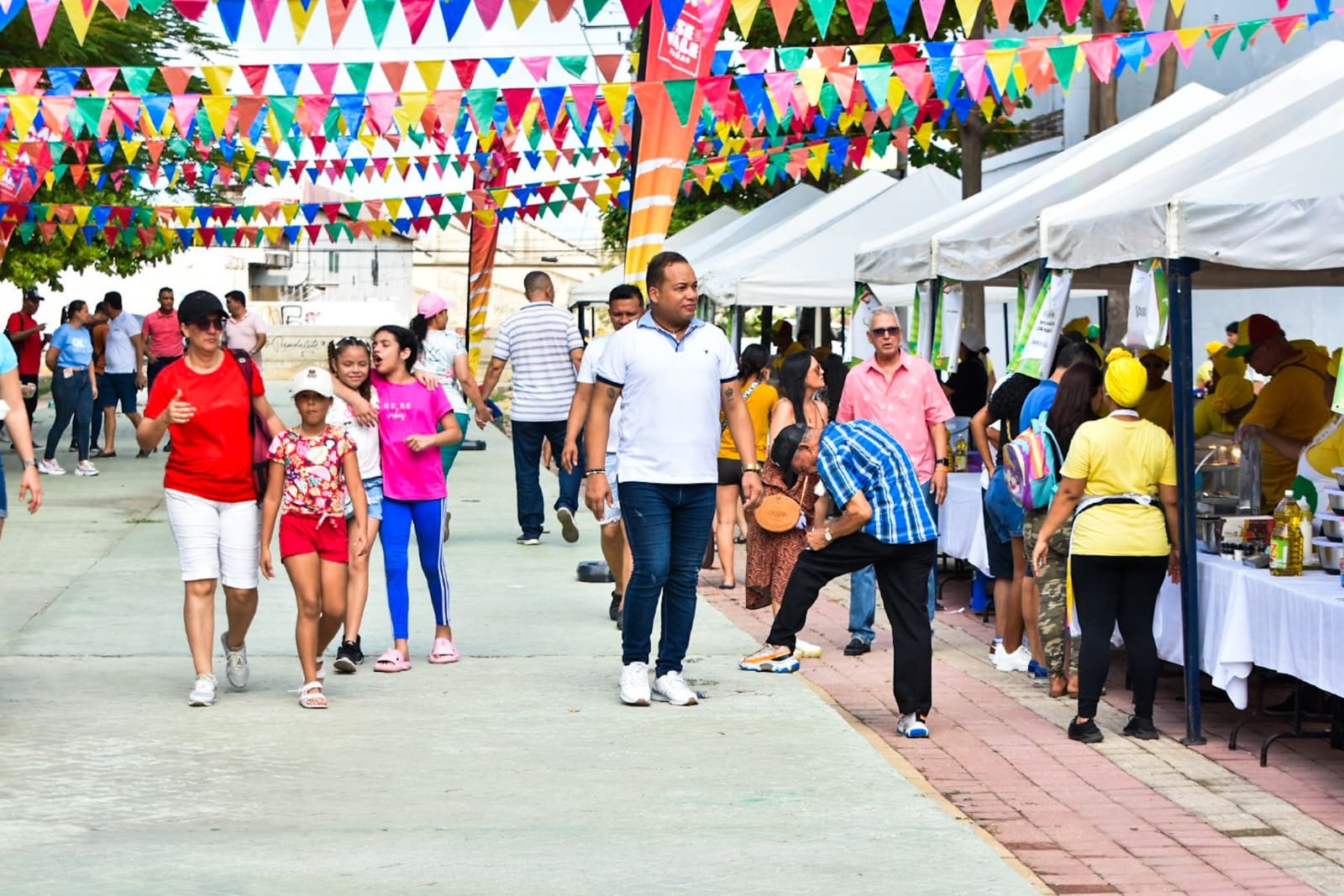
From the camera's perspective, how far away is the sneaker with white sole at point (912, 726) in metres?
7.45

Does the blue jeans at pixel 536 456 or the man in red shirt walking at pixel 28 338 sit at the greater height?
the man in red shirt walking at pixel 28 338

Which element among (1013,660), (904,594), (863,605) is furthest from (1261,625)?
(863,605)

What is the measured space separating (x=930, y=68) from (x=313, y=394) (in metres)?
7.33

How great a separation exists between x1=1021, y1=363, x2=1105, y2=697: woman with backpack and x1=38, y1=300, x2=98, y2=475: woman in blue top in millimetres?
13831

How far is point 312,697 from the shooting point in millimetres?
7695

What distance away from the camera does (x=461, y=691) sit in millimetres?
8148

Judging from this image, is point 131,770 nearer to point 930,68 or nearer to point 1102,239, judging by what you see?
point 1102,239

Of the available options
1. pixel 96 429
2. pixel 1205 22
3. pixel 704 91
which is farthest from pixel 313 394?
pixel 1205 22

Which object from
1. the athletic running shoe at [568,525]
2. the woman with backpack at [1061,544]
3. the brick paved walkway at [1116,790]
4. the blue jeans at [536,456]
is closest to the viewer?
the brick paved walkway at [1116,790]

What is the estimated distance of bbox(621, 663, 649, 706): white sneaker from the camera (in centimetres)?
780

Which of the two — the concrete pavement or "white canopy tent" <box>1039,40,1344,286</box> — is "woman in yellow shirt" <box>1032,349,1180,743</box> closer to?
"white canopy tent" <box>1039,40,1344,286</box>

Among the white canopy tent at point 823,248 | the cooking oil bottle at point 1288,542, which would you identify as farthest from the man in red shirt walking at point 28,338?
the cooking oil bottle at point 1288,542

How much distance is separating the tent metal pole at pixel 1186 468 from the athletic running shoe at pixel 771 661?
197cm

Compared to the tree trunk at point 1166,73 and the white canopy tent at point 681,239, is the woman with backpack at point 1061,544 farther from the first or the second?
the white canopy tent at point 681,239
